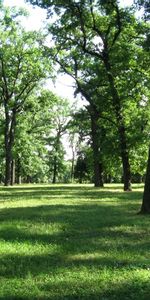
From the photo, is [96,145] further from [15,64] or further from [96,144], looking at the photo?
[15,64]

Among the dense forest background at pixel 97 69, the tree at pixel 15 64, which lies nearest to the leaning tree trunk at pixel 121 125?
the dense forest background at pixel 97 69

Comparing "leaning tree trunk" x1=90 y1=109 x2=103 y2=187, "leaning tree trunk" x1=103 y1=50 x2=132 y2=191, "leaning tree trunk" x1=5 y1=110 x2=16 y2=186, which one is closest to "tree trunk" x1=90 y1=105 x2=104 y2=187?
"leaning tree trunk" x1=90 y1=109 x2=103 y2=187

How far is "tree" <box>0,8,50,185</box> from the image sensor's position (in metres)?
45.8

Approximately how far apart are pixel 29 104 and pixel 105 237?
1701 inches

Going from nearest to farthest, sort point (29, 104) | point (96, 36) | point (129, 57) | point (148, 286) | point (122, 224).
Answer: point (148, 286) < point (122, 224) < point (129, 57) < point (96, 36) < point (29, 104)

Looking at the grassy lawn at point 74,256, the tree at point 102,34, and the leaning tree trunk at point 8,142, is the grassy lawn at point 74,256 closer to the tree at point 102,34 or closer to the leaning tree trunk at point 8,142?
the tree at point 102,34

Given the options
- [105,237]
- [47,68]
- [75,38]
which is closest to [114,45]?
[75,38]

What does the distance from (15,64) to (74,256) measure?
39200 mm

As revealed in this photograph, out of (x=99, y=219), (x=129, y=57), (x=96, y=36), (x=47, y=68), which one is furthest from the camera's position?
(x=47, y=68)

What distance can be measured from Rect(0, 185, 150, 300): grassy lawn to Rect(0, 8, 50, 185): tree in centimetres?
3207

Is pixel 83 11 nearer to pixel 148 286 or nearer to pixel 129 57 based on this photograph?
pixel 129 57

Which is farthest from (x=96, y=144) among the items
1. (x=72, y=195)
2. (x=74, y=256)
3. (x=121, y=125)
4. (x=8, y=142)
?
(x=74, y=256)

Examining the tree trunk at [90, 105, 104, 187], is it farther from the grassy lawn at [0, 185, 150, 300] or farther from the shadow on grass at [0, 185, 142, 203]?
the grassy lawn at [0, 185, 150, 300]

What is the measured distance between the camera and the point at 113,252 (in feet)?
31.7
